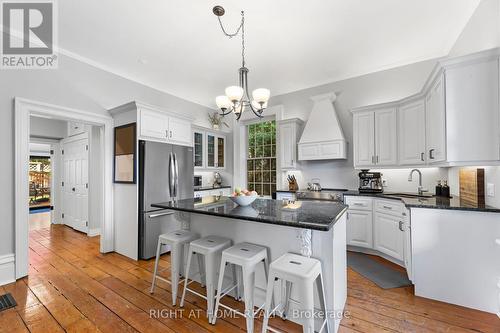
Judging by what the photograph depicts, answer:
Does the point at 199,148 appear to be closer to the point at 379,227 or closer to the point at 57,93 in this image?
the point at 57,93

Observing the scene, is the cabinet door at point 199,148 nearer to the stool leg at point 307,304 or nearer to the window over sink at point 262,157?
the window over sink at point 262,157

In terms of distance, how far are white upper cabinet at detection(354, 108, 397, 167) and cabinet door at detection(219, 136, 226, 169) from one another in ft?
10.3

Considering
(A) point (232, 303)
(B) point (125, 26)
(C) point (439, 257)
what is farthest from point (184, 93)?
(C) point (439, 257)

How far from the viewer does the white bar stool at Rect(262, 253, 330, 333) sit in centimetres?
143

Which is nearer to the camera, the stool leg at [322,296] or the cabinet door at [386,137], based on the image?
the stool leg at [322,296]

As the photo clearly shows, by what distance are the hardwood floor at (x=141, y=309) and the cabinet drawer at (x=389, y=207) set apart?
917 mm

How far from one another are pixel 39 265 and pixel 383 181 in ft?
17.5

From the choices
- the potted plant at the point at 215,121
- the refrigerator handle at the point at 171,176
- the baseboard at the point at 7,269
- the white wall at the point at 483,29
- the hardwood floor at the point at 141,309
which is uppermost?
the white wall at the point at 483,29

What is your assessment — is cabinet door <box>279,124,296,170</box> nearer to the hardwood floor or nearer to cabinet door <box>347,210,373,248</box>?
cabinet door <box>347,210,373,248</box>

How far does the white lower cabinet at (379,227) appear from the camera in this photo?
282cm

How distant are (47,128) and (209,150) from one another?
367 cm

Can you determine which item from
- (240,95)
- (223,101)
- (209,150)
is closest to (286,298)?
(240,95)

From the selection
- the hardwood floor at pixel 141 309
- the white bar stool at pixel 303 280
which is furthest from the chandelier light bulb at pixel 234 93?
the hardwood floor at pixel 141 309

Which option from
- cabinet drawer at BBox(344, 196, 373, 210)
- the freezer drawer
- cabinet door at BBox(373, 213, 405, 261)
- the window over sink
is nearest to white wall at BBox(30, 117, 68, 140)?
the freezer drawer
